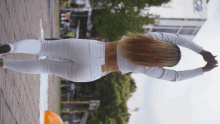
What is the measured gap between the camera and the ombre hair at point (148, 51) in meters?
2.52

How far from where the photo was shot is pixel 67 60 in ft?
9.22

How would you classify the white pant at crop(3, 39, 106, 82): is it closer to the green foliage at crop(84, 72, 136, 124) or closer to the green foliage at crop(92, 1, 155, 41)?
the green foliage at crop(92, 1, 155, 41)

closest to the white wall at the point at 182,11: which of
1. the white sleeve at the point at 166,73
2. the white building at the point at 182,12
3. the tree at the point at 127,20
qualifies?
the white building at the point at 182,12

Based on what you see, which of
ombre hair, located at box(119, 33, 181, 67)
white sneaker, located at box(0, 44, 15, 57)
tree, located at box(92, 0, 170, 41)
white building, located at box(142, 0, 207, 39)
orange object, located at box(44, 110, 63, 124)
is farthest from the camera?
white building, located at box(142, 0, 207, 39)

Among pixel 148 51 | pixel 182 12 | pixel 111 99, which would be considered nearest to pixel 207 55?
A: pixel 148 51

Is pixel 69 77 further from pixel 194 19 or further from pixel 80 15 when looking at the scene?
pixel 194 19

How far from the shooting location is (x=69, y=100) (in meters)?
16.5

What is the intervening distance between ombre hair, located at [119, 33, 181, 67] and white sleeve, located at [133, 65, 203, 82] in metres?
0.17

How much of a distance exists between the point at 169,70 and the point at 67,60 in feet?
5.40

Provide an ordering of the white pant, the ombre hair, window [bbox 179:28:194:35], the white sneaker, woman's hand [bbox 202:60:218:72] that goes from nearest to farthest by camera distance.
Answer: the white sneaker
the ombre hair
the white pant
woman's hand [bbox 202:60:218:72]
window [bbox 179:28:194:35]

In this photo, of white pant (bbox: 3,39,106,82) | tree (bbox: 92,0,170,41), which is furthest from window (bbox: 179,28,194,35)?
white pant (bbox: 3,39,106,82)

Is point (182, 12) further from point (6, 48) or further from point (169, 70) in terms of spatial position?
point (6, 48)

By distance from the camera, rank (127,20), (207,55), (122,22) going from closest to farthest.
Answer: (207,55) < (127,20) < (122,22)

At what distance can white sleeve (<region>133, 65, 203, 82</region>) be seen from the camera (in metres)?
2.76
